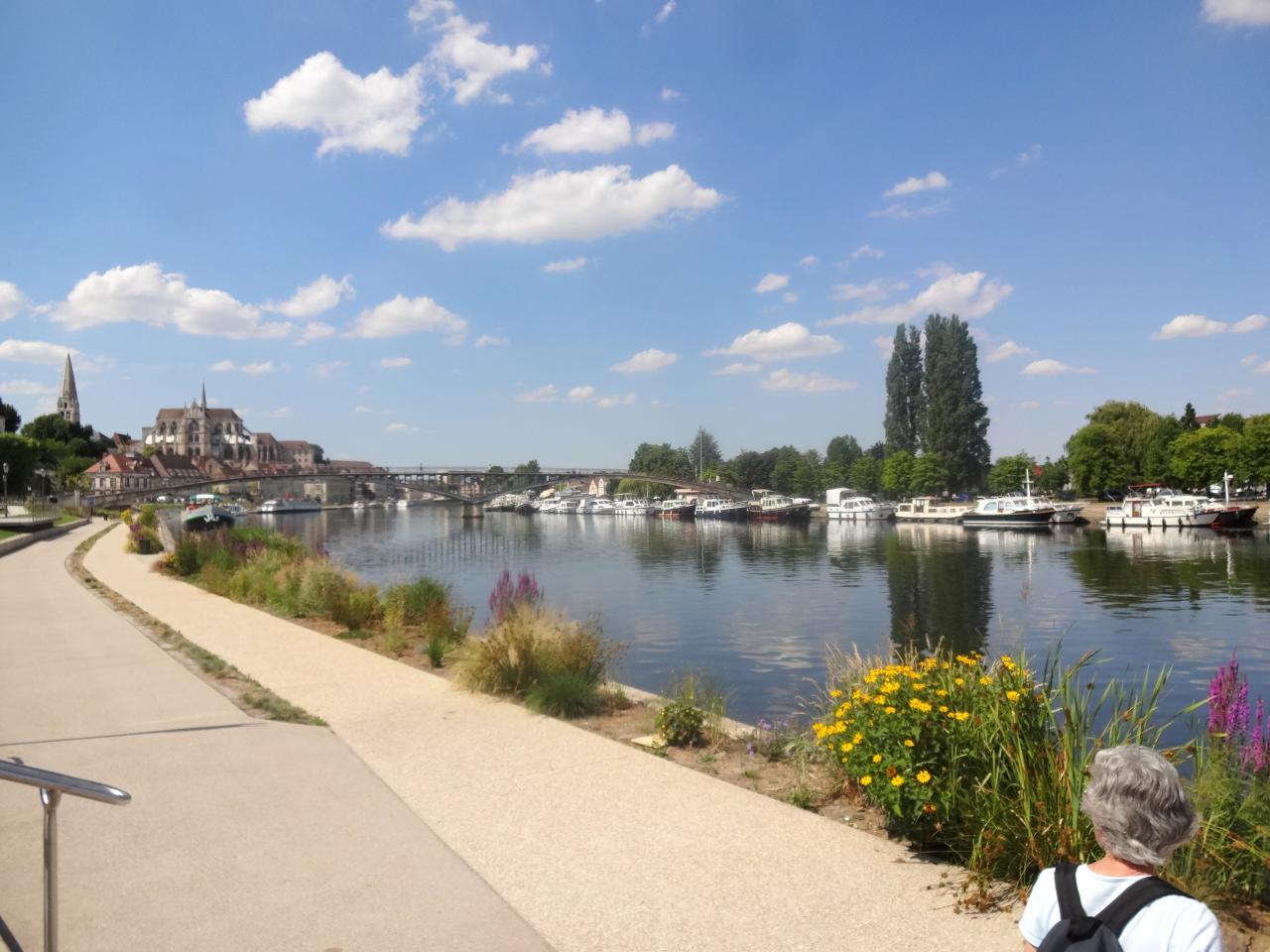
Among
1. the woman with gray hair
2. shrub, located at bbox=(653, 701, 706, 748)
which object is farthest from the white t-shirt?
shrub, located at bbox=(653, 701, 706, 748)

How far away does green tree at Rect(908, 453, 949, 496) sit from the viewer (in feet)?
282

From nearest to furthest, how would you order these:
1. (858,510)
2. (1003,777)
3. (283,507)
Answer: (1003,777)
(858,510)
(283,507)

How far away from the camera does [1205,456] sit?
71.1 metres

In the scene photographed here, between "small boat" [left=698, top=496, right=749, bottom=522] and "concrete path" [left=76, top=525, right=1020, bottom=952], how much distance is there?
95548 millimetres

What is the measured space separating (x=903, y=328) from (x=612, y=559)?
56.4m

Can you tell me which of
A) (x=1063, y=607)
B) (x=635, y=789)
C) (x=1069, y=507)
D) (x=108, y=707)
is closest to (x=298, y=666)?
(x=108, y=707)

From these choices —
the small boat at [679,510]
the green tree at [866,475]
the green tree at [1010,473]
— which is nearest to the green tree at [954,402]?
the green tree at [1010,473]

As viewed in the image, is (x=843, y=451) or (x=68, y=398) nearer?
(x=843, y=451)

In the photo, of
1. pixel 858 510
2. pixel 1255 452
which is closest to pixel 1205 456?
pixel 1255 452

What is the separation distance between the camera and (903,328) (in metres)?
92.0

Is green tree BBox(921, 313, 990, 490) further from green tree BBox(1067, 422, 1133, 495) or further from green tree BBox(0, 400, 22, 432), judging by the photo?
green tree BBox(0, 400, 22, 432)

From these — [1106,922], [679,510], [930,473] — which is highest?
[930,473]

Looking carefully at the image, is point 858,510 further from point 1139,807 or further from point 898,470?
point 1139,807

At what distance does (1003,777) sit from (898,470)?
8965 cm
